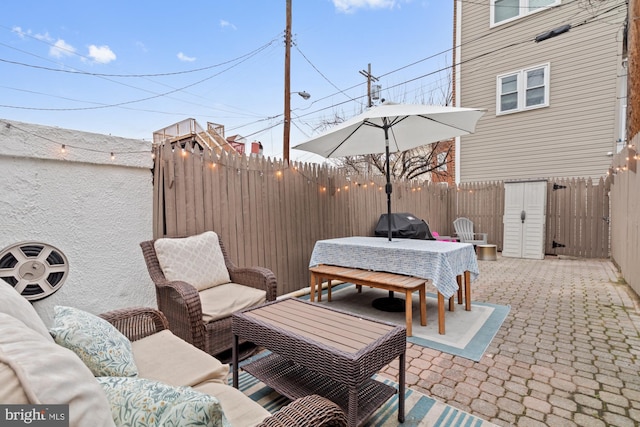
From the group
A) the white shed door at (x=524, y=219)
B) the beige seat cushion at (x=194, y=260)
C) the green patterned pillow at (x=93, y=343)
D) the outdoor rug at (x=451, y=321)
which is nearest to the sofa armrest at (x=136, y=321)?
the green patterned pillow at (x=93, y=343)

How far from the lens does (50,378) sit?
1.81 ft

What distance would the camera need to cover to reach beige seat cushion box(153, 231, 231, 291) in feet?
8.79

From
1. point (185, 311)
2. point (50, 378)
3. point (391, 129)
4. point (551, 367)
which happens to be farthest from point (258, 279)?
point (391, 129)

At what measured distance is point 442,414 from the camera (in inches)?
72.7

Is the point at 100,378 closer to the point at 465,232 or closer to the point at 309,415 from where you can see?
the point at 309,415

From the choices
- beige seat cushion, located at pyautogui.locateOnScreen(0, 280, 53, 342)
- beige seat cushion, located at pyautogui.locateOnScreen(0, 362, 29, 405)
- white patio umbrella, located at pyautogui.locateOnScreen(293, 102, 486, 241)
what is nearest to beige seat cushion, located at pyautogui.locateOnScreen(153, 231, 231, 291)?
beige seat cushion, located at pyautogui.locateOnScreen(0, 280, 53, 342)

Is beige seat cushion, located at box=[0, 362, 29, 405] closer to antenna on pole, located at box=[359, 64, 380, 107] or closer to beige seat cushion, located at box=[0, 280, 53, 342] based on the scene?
beige seat cushion, located at box=[0, 280, 53, 342]

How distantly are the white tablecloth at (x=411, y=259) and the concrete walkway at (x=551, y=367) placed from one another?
69 centimetres

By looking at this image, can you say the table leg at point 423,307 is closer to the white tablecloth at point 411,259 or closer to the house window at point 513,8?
the white tablecloth at point 411,259

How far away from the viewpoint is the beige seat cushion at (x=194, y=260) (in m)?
2.68

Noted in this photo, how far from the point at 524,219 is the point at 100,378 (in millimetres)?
8400

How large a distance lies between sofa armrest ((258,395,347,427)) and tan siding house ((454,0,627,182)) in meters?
9.02

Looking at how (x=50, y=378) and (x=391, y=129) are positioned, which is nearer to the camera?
(x=50, y=378)

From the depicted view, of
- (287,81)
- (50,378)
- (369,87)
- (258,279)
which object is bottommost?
(258,279)
